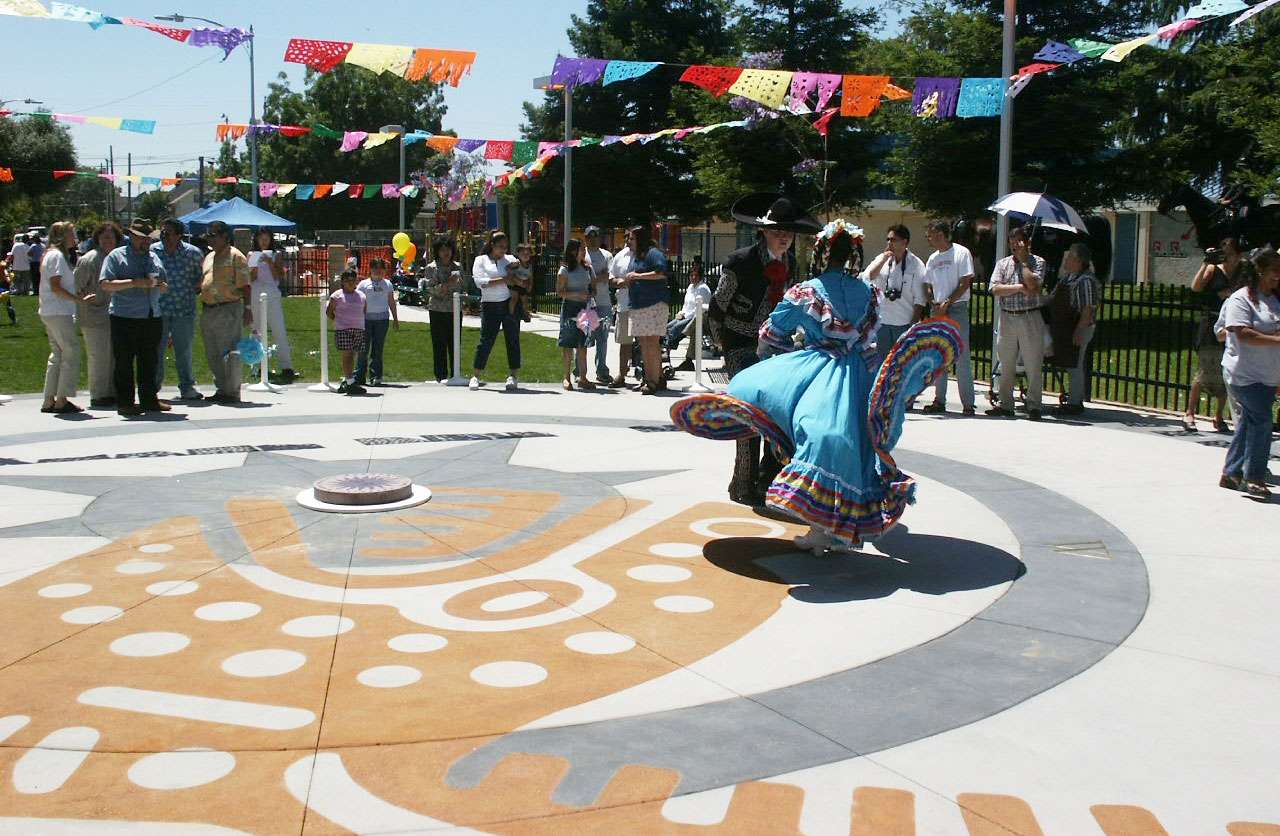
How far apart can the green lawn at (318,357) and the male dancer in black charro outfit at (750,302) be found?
7264 mm

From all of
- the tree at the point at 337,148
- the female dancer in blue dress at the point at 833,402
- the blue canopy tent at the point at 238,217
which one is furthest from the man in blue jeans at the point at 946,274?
the tree at the point at 337,148

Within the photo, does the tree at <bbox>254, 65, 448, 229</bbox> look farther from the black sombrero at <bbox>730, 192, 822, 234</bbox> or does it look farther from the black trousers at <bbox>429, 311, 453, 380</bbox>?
the black sombrero at <bbox>730, 192, 822, 234</bbox>

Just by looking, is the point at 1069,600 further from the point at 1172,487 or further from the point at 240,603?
the point at 240,603

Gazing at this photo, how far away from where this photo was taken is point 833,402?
20.5ft

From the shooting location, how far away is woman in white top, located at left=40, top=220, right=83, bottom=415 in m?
11.5

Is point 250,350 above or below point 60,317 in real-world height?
below

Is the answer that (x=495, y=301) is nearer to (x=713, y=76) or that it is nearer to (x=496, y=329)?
(x=496, y=329)

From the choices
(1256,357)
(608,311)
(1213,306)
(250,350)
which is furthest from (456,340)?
(1256,357)

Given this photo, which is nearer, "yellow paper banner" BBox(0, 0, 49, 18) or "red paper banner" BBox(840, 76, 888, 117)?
"yellow paper banner" BBox(0, 0, 49, 18)

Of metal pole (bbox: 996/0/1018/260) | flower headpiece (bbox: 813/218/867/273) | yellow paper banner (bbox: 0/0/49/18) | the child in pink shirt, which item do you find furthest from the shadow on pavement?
yellow paper banner (bbox: 0/0/49/18)

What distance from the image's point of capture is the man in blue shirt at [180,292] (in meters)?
12.3

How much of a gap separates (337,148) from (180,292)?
6187cm

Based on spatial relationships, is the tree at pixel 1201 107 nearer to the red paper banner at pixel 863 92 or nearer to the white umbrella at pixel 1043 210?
the red paper banner at pixel 863 92

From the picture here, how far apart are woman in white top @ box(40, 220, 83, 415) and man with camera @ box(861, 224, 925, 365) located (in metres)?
7.58
